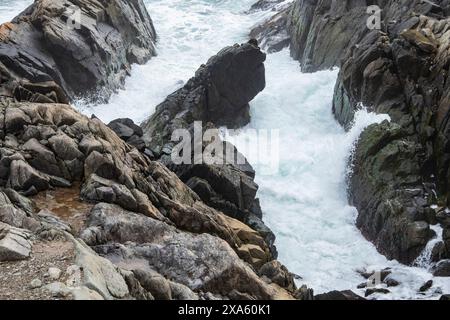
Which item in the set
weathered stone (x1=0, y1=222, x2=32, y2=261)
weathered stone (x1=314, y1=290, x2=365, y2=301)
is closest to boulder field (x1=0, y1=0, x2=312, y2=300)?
weathered stone (x1=0, y1=222, x2=32, y2=261)

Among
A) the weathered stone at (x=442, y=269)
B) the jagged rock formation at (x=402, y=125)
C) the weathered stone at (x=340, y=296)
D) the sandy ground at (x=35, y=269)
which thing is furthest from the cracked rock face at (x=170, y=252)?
the jagged rock formation at (x=402, y=125)

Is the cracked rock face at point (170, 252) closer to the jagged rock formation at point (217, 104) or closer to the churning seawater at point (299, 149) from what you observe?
the churning seawater at point (299, 149)

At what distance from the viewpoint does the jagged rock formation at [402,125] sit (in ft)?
75.5

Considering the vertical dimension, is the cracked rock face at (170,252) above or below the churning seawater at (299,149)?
above

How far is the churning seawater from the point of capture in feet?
77.4

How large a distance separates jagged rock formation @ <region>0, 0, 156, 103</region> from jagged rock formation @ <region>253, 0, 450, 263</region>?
19.5 meters

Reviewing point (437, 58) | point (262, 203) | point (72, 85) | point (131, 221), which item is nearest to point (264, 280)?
point (131, 221)

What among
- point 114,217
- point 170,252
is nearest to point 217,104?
point 114,217

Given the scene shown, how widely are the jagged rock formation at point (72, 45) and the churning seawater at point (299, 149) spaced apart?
192 centimetres

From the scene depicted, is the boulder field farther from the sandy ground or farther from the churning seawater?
the churning seawater

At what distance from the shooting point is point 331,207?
2822 cm

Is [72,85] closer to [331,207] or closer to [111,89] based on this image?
[111,89]
